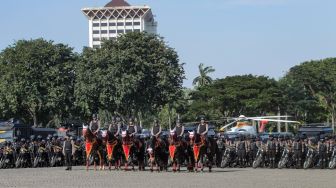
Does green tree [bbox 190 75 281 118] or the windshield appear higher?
green tree [bbox 190 75 281 118]

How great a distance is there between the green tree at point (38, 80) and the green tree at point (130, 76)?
6.45ft

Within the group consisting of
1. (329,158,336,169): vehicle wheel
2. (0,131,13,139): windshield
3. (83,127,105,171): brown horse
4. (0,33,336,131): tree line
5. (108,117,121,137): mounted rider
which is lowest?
(329,158,336,169): vehicle wheel

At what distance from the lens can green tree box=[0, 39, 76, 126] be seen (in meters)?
62.5

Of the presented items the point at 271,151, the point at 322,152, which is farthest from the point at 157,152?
the point at 322,152

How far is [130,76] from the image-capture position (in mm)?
58906

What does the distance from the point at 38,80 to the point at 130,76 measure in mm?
8908

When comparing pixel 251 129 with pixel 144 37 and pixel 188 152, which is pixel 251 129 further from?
pixel 188 152

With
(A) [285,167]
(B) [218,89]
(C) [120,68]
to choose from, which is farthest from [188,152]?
(B) [218,89]

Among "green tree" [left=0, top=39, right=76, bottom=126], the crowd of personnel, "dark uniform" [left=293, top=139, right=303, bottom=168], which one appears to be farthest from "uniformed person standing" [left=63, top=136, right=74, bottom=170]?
"green tree" [left=0, top=39, right=76, bottom=126]

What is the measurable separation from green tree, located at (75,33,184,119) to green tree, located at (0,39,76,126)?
1.97 metres

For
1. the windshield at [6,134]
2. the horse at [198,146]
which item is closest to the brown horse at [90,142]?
the horse at [198,146]

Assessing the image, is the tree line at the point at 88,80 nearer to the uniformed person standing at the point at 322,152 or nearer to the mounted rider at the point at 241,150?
the mounted rider at the point at 241,150

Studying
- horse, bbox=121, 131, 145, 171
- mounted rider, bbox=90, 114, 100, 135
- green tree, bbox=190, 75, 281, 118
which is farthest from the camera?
green tree, bbox=190, 75, 281, 118

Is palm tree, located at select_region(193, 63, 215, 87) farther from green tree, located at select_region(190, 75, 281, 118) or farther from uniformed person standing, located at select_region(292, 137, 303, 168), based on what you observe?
uniformed person standing, located at select_region(292, 137, 303, 168)
